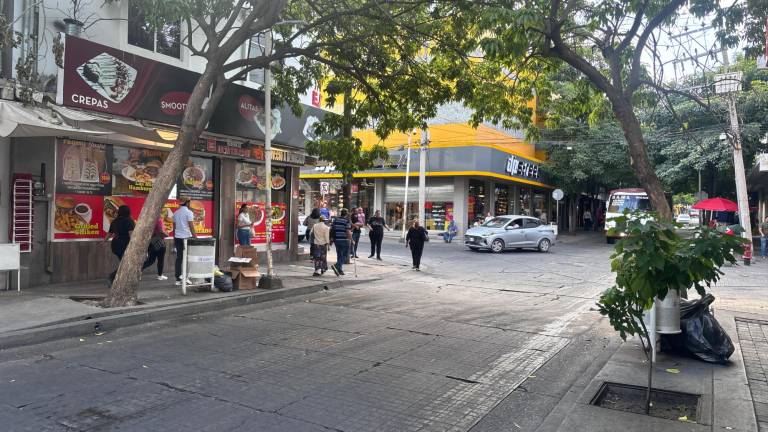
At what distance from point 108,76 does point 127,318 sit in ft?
16.5

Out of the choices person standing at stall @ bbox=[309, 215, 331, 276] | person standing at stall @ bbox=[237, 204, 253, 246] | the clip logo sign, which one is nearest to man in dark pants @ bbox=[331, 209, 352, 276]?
person standing at stall @ bbox=[309, 215, 331, 276]

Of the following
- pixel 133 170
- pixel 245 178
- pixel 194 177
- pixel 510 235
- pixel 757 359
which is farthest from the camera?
pixel 510 235

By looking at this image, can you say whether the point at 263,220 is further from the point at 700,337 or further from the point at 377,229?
the point at 700,337

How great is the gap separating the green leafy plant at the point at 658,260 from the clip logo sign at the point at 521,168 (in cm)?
2602

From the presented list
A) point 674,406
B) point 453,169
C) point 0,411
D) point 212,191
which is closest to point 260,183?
point 212,191

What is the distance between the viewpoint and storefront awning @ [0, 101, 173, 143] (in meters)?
8.34

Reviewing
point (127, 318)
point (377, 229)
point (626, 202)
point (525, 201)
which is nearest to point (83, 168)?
point (127, 318)

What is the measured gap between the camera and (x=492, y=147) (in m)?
29.5

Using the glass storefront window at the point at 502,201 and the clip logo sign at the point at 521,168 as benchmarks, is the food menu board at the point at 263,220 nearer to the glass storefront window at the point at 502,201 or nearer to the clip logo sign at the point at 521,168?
the clip logo sign at the point at 521,168

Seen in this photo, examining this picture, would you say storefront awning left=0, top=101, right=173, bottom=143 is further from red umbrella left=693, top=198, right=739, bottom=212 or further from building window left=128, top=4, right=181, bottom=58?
red umbrella left=693, top=198, right=739, bottom=212

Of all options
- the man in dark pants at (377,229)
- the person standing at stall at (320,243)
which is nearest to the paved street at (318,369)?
the person standing at stall at (320,243)

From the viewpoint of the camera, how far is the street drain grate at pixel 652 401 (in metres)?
5.04

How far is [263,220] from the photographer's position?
16359 mm

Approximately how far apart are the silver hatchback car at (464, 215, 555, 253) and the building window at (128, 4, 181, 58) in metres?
14.2
